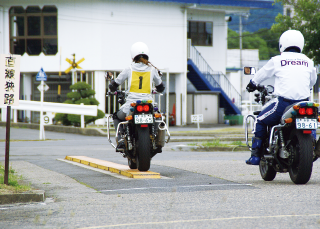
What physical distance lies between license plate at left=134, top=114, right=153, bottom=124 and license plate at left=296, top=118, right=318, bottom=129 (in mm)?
2106

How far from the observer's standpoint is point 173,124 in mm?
31922

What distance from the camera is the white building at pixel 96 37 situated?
29.4 meters

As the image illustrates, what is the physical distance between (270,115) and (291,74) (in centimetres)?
59

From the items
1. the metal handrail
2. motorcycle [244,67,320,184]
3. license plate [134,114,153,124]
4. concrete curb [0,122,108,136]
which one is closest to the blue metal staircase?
the metal handrail

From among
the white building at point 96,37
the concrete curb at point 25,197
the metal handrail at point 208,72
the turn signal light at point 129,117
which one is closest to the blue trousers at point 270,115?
the turn signal light at point 129,117

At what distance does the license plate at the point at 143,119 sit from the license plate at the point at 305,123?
2.11 m

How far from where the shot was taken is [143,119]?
7293mm

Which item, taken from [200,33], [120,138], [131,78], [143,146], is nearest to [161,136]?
[143,146]

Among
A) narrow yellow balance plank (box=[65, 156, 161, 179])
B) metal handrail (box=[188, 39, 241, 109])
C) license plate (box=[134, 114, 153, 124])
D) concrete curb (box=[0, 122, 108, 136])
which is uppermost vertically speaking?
metal handrail (box=[188, 39, 241, 109])

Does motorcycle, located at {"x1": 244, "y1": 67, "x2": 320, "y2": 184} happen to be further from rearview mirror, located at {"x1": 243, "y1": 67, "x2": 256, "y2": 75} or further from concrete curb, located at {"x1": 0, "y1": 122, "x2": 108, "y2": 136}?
concrete curb, located at {"x1": 0, "y1": 122, "x2": 108, "y2": 136}

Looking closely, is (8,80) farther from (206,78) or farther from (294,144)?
(206,78)

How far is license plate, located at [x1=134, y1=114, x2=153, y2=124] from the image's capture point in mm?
7277

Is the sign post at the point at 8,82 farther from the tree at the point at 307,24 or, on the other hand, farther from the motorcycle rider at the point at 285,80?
the tree at the point at 307,24

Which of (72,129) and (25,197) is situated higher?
(25,197)
